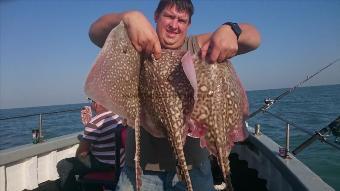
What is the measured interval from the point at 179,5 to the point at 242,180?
3.97 meters

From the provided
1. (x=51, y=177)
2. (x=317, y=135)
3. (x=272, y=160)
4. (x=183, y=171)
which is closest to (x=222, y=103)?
(x=183, y=171)

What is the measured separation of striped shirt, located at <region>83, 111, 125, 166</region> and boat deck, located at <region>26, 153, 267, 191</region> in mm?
1517

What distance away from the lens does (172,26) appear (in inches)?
95.0

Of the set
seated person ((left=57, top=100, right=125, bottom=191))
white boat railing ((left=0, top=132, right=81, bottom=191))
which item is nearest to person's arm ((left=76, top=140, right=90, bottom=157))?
seated person ((left=57, top=100, right=125, bottom=191))

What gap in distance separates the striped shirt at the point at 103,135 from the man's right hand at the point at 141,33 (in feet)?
9.15

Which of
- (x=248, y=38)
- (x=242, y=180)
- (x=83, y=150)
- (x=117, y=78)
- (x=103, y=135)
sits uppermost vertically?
(x=248, y=38)

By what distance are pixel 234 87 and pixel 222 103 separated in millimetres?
182

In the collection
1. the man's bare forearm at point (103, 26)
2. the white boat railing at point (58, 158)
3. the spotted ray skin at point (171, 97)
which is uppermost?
the man's bare forearm at point (103, 26)

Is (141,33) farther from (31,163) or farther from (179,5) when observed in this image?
(31,163)

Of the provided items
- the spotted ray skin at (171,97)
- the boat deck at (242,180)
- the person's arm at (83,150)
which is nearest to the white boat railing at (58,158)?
the boat deck at (242,180)

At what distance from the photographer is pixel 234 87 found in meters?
2.21

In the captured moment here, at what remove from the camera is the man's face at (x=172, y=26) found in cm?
241

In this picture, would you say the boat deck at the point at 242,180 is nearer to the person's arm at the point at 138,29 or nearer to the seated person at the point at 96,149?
the seated person at the point at 96,149

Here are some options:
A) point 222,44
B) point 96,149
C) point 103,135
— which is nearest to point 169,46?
point 222,44
